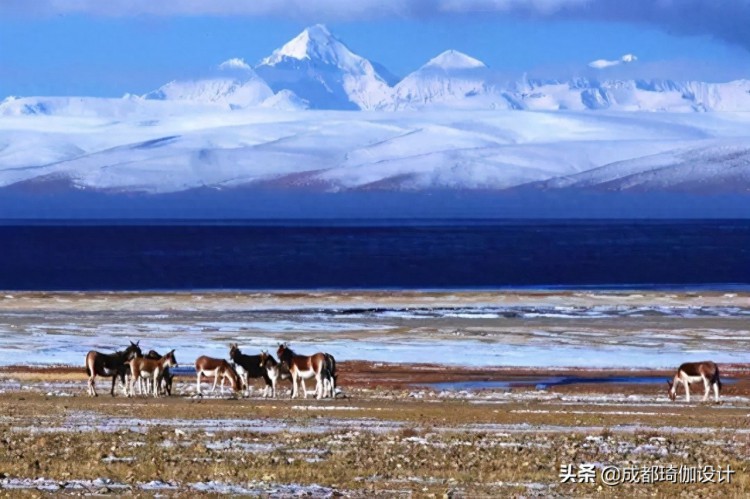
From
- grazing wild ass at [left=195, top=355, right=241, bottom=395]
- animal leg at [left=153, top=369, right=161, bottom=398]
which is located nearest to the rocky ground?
animal leg at [left=153, top=369, right=161, bottom=398]

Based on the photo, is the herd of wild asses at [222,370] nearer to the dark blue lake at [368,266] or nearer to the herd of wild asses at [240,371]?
the herd of wild asses at [240,371]

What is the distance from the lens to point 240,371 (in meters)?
33.5

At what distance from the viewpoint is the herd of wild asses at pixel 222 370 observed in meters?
31.4

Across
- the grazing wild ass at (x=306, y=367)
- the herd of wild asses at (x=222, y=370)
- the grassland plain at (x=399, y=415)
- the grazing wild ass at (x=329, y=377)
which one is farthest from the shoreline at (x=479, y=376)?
the grazing wild ass at (x=306, y=367)

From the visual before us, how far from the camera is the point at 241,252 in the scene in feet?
557

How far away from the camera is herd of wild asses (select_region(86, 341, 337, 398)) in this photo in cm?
3144

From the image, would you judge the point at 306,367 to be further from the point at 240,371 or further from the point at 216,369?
the point at 216,369

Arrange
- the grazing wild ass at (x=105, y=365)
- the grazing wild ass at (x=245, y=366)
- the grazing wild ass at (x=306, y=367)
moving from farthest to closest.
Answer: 1. the grazing wild ass at (x=245, y=366)
2. the grazing wild ass at (x=105, y=365)
3. the grazing wild ass at (x=306, y=367)

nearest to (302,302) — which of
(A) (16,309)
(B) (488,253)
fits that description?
A: (A) (16,309)

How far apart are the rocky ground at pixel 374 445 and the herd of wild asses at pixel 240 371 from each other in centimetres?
56

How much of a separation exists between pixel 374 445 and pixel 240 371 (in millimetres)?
13123

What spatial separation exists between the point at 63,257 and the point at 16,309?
8634 centimetres

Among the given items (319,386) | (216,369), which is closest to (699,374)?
(319,386)

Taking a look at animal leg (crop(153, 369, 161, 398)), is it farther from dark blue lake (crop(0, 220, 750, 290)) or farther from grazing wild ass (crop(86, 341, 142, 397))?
dark blue lake (crop(0, 220, 750, 290))
